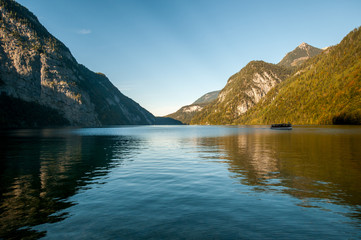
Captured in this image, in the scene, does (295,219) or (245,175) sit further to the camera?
(245,175)

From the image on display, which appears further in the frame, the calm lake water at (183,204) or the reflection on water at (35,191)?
the reflection on water at (35,191)

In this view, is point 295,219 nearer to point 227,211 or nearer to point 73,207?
point 227,211

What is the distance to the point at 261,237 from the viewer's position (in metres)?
10.4

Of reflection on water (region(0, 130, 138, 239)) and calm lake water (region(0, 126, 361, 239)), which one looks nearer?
calm lake water (region(0, 126, 361, 239))

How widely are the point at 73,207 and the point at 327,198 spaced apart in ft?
56.7

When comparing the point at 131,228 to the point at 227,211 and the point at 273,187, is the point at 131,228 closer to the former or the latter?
the point at 227,211

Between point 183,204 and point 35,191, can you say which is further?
point 35,191

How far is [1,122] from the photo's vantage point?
198500 mm

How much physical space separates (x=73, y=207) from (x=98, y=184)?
6608 millimetres

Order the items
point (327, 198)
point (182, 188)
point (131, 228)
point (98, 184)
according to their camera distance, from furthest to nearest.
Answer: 1. point (98, 184)
2. point (182, 188)
3. point (327, 198)
4. point (131, 228)

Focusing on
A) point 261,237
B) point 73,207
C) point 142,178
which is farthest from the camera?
point 142,178

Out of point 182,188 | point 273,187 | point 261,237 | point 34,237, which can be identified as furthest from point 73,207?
point 273,187

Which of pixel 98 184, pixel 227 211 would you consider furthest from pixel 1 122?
pixel 227 211

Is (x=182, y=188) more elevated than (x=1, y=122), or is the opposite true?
(x=1, y=122)
